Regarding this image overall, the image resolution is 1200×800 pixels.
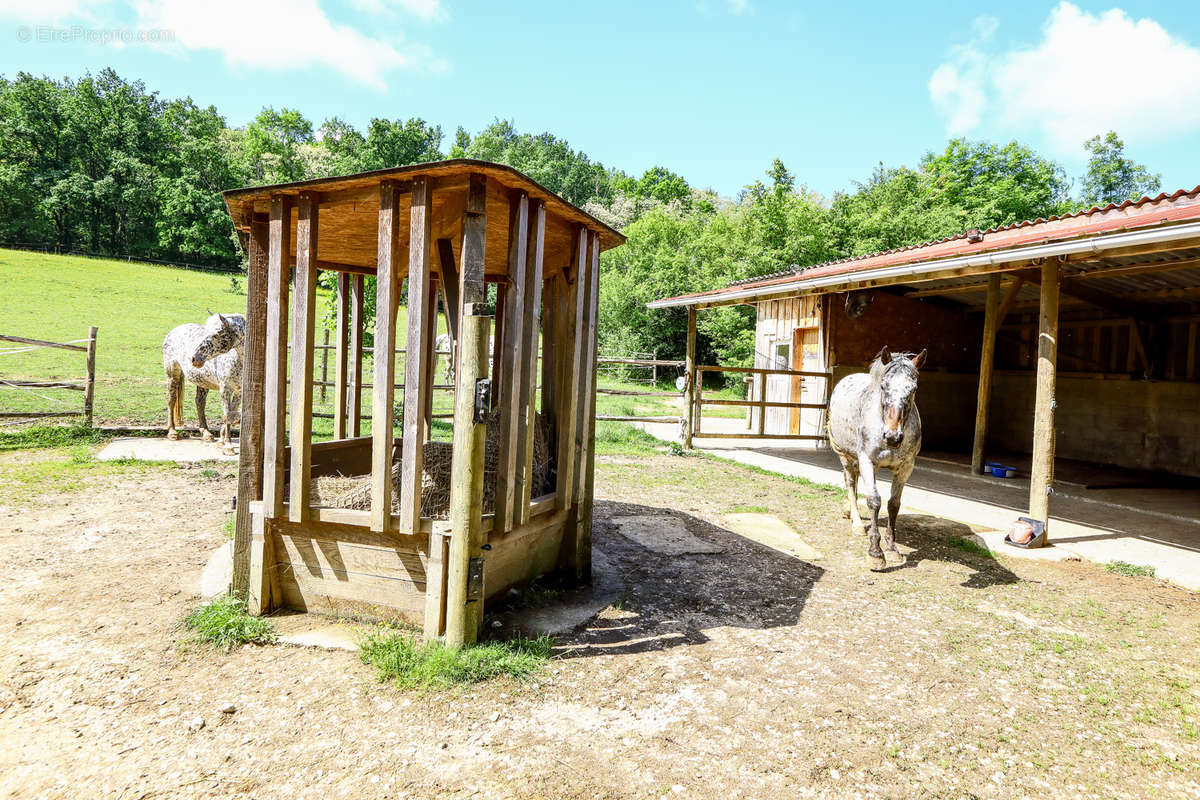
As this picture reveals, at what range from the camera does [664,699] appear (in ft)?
9.47

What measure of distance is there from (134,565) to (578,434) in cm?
332

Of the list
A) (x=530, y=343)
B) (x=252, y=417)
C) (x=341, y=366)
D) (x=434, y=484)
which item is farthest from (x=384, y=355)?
(x=341, y=366)

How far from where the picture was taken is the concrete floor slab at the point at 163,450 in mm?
7871

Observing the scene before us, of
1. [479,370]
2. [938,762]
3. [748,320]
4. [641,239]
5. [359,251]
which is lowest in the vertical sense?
[938,762]

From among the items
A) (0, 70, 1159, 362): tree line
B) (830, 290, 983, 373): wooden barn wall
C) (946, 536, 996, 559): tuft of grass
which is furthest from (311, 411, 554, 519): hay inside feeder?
(0, 70, 1159, 362): tree line

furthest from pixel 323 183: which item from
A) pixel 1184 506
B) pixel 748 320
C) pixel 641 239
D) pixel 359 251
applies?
pixel 641 239

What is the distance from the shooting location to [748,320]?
2397cm

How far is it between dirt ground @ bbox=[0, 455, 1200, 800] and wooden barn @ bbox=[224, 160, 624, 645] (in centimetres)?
50

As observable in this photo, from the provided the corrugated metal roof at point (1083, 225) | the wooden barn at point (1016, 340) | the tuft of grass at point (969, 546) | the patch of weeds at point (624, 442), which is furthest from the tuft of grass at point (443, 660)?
the patch of weeds at point (624, 442)

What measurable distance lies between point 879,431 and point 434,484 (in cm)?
377

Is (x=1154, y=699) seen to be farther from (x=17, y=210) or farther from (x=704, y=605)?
(x=17, y=210)

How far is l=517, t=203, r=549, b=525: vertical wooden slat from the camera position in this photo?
3488 millimetres

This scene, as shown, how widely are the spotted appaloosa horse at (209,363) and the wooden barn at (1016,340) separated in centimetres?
730

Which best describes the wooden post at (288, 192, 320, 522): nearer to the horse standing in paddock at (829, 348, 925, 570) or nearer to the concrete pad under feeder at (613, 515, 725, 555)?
the concrete pad under feeder at (613, 515, 725, 555)
